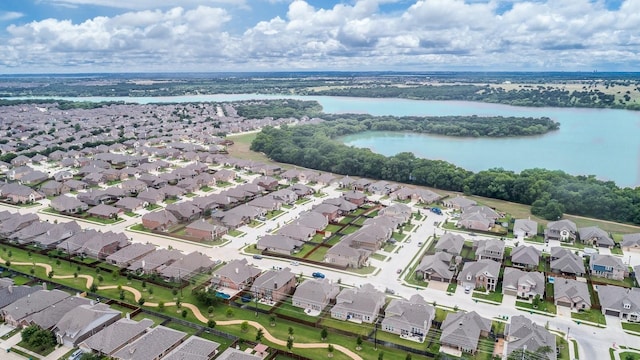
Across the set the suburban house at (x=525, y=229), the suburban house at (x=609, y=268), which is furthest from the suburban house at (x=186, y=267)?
the suburban house at (x=609, y=268)

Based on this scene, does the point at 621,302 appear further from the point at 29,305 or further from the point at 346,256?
the point at 29,305

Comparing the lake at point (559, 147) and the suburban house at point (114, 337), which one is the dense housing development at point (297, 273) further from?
the lake at point (559, 147)

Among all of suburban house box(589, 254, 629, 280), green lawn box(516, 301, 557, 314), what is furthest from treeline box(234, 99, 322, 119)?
green lawn box(516, 301, 557, 314)

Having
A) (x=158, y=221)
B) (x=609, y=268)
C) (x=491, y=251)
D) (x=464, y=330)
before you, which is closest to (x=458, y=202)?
(x=491, y=251)

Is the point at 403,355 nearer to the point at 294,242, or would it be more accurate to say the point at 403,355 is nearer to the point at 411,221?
the point at 294,242

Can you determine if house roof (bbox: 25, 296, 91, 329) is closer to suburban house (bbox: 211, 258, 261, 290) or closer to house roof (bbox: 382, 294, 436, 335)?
suburban house (bbox: 211, 258, 261, 290)

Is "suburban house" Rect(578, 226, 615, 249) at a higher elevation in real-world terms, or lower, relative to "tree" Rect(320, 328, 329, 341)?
higher

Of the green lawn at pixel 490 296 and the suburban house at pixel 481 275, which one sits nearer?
the green lawn at pixel 490 296

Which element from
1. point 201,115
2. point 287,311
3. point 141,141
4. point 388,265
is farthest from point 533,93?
point 287,311
